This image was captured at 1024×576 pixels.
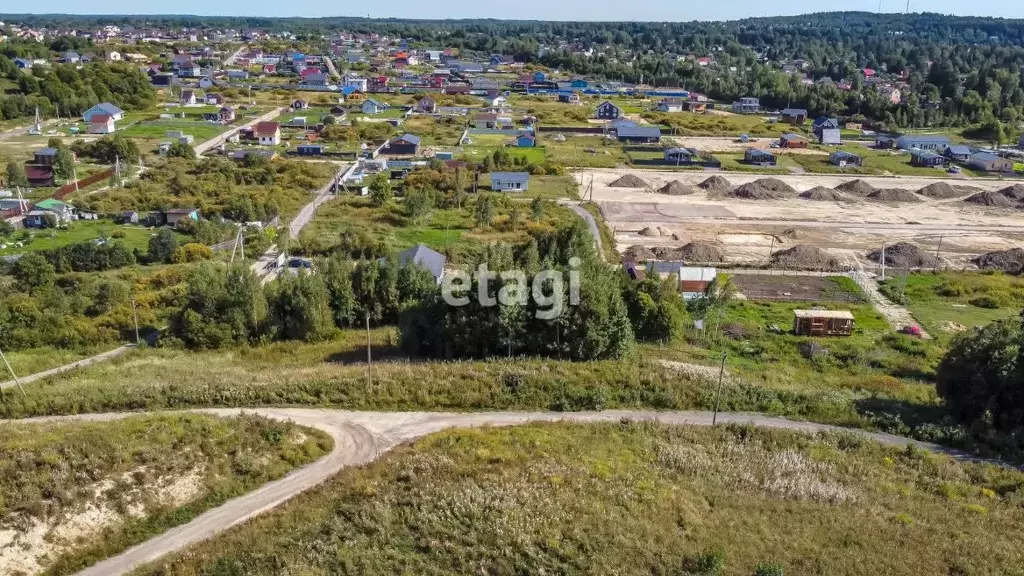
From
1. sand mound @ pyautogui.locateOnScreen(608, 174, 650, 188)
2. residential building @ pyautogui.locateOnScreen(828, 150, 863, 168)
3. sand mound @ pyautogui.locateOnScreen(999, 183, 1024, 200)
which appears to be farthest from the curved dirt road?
residential building @ pyautogui.locateOnScreen(828, 150, 863, 168)

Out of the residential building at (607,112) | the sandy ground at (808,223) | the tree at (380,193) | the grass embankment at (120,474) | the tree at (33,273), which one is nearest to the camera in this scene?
the grass embankment at (120,474)

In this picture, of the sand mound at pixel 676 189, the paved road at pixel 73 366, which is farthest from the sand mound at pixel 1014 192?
the paved road at pixel 73 366

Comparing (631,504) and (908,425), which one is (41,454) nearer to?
(631,504)

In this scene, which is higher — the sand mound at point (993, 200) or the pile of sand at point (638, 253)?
the sand mound at point (993, 200)

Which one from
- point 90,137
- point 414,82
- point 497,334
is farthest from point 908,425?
point 414,82

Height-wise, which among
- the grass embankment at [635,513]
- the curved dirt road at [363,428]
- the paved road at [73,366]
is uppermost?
the grass embankment at [635,513]

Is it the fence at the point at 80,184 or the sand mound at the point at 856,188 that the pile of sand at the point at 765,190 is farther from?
the fence at the point at 80,184

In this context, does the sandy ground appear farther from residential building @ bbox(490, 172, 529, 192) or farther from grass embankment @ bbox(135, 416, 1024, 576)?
grass embankment @ bbox(135, 416, 1024, 576)
